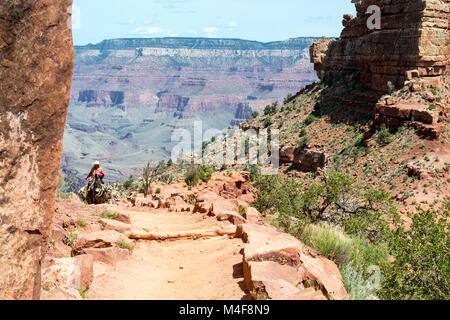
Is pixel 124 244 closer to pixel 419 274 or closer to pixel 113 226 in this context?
pixel 113 226

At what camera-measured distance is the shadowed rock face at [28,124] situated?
4.95 meters

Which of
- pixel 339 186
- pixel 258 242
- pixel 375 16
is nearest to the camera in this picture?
pixel 258 242

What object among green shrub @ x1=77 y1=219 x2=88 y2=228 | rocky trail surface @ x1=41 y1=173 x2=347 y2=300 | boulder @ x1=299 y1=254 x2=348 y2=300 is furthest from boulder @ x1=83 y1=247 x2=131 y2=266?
boulder @ x1=299 y1=254 x2=348 y2=300

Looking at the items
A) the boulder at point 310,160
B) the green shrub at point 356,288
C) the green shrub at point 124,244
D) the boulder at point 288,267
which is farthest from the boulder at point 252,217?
the boulder at point 310,160

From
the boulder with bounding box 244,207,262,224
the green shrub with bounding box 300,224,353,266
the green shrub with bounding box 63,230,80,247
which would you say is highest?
the green shrub with bounding box 63,230,80,247

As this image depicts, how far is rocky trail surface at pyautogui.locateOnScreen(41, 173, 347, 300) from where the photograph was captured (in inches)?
268

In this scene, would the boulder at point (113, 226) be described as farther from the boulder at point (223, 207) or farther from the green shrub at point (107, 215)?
the boulder at point (223, 207)

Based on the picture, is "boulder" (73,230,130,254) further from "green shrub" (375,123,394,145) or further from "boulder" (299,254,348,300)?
"green shrub" (375,123,394,145)

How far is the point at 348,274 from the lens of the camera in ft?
27.0

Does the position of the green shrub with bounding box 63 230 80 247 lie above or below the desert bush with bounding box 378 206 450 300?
above

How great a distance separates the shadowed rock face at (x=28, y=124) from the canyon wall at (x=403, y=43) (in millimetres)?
36429
